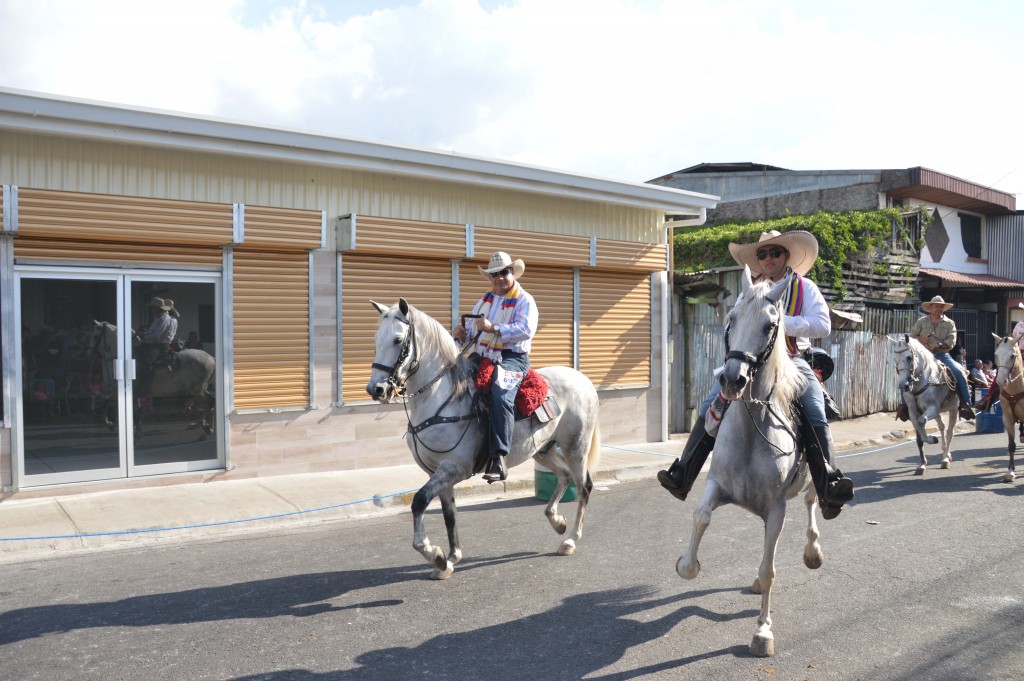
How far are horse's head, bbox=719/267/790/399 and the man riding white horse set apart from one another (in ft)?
1.29

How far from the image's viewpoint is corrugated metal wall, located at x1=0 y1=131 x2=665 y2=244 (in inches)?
336

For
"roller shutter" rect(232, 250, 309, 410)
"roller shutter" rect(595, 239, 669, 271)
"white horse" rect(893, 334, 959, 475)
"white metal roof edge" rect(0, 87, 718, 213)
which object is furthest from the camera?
"roller shutter" rect(595, 239, 669, 271)

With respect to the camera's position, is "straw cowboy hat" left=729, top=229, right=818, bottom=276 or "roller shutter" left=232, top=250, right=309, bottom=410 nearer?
"straw cowboy hat" left=729, top=229, right=818, bottom=276

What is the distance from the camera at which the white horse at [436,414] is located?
19.5 ft

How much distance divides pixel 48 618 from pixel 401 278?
6.72 metres

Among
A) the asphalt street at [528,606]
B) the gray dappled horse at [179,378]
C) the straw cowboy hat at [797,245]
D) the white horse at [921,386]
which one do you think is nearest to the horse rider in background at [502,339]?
the asphalt street at [528,606]

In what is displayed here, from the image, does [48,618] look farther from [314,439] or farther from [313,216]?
[313,216]

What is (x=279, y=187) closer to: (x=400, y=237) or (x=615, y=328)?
(x=400, y=237)

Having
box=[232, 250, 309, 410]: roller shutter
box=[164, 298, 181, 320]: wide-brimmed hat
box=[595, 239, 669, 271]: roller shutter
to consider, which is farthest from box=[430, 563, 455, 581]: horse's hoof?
box=[595, 239, 669, 271]: roller shutter

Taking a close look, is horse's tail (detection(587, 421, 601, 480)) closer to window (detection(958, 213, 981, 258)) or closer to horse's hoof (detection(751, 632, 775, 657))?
horse's hoof (detection(751, 632, 775, 657))

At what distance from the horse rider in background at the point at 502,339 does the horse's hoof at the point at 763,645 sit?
2422 mm

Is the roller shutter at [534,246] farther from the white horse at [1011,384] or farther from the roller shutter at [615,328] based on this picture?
the white horse at [1011,384]

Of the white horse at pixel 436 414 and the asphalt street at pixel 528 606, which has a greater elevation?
the white horse at pixel 436 414

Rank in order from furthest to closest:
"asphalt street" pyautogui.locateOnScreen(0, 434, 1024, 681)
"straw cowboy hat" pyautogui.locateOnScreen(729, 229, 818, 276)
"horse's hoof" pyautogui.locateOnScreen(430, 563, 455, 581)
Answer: "horse's hoof" pyautogui.locateOnScreen(430, 563, 455, 581) < "straw cowboy hat" pyautogui.locateOnScreen(729, 229, 818, 276) < "asphalt street" pyautogui.locateOnScreen(0, 434, 1024, 681)
